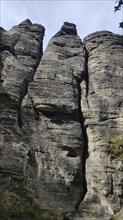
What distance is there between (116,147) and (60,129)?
184 inches

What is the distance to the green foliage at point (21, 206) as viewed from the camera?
2241 cm

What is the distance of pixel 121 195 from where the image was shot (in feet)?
93.8

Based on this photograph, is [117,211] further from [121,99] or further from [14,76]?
[14,76]

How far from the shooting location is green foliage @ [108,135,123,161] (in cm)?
2997

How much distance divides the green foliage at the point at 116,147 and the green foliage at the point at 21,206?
7894 mm

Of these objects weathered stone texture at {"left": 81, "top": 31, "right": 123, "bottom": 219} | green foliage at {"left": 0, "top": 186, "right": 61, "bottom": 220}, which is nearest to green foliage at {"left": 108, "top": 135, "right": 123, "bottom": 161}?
weathered stone texture at {"left": 81, "top": 31, "right": 123, "bottom": 219}

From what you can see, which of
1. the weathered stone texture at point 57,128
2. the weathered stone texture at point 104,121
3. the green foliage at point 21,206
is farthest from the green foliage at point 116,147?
the green foliage at point 21,206

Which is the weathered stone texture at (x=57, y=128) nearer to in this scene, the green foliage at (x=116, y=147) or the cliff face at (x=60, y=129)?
the cliff face at (x=60, y=129)

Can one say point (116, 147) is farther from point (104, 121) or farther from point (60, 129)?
point (60, 129)

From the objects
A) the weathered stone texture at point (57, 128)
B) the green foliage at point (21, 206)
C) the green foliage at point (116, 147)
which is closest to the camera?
the green foliage at point (21, 206)

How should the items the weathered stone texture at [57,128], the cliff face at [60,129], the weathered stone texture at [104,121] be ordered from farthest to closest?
the weathered stone texture at [104,121], the weathered stone texture at [57,128], the cliff face at [60,129]

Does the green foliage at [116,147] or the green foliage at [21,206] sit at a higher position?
the green foliage at [116,147]

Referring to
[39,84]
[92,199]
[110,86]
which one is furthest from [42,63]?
[92,199]

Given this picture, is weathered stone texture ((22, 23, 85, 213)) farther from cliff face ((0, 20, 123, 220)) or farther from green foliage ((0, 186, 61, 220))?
green foliage ((0, 186, 61, 220))
